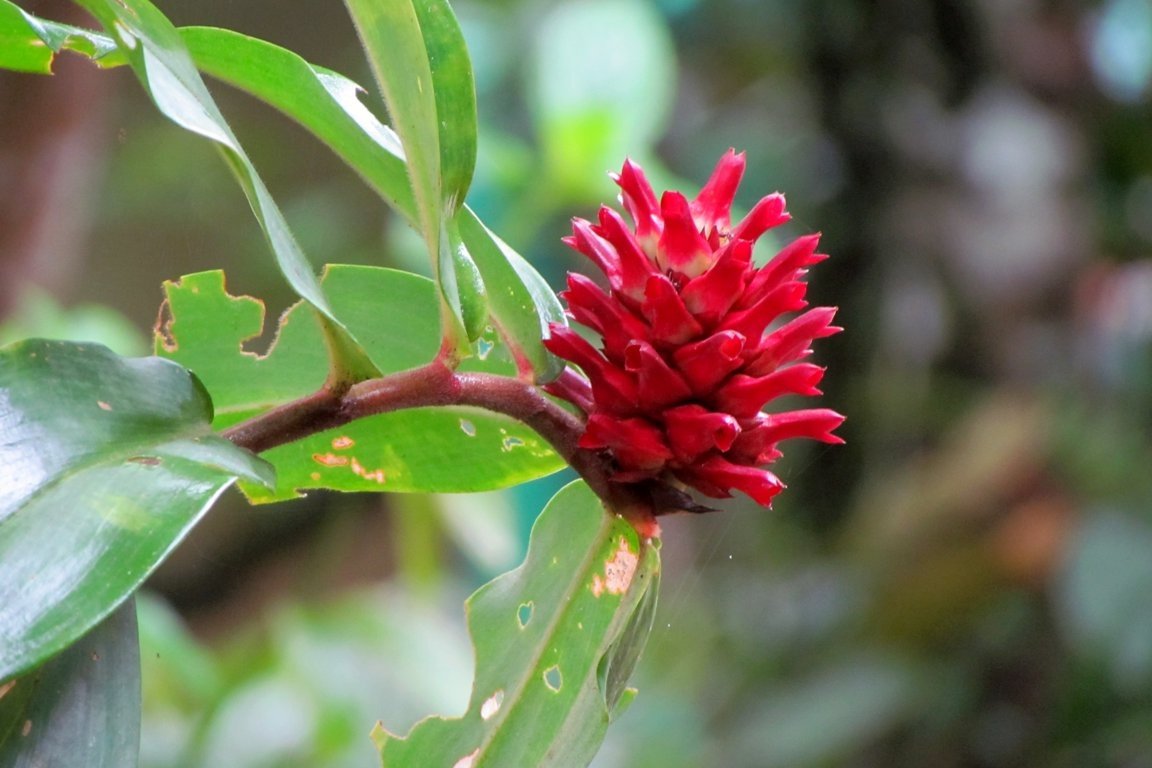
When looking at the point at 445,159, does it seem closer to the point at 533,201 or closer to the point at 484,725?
the point at 484,725

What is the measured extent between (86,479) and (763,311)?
242 millimetres

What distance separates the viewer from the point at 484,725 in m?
0.48

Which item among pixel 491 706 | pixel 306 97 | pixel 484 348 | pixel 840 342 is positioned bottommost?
pixel 840 342

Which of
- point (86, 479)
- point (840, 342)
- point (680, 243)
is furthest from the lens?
point (840, 342)

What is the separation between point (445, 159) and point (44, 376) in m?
0.14

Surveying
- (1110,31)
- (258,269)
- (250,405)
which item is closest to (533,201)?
(258,269)

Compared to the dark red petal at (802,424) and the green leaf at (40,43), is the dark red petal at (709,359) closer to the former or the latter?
the dark red petal at (802,424)

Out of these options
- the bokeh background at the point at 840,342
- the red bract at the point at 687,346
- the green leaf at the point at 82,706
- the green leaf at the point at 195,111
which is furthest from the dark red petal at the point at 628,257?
the bokeh background at the point at 840,342

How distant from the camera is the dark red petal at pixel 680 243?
45 cm

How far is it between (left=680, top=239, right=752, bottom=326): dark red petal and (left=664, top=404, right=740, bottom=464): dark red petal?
36 millimetres

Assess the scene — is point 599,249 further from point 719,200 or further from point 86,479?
point 86,479

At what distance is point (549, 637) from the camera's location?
0.48 m

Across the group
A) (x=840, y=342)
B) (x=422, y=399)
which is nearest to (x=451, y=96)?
(x=422, y=399)

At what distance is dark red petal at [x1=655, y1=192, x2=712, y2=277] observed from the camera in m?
0.45
